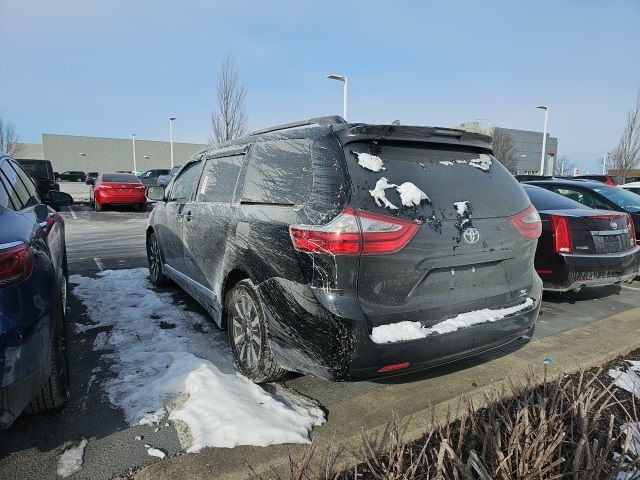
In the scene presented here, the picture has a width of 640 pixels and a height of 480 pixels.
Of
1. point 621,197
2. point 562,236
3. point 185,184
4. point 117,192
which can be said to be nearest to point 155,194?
point 185,184

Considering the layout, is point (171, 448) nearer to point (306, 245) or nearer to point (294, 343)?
point (294, 343)

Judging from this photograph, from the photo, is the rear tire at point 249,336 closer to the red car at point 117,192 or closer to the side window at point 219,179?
the side window at point 219,179

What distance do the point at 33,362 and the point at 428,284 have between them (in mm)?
2046

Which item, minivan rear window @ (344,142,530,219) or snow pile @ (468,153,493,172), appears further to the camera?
snow pile @ (468,153,493,172)

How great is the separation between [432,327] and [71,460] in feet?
6.72

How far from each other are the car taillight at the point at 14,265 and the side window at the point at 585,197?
24.7ft

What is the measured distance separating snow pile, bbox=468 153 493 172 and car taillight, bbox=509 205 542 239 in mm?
381

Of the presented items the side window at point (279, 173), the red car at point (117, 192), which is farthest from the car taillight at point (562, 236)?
the red car at point (117, 192)

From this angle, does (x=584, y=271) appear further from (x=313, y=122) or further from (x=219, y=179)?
(x=219, y=179)

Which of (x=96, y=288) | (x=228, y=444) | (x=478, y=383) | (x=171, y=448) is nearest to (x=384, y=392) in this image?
(x=478, y=383)

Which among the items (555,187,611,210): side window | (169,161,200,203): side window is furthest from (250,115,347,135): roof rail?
(555,187,611,210): side window

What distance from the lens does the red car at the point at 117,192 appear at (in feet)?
54.2

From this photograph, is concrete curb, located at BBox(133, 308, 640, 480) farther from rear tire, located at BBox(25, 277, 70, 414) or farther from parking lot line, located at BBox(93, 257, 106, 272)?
parking lot line, located at BBox(93, 257, 106, 272)

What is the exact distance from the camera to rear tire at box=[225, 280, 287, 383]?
2.91 m
